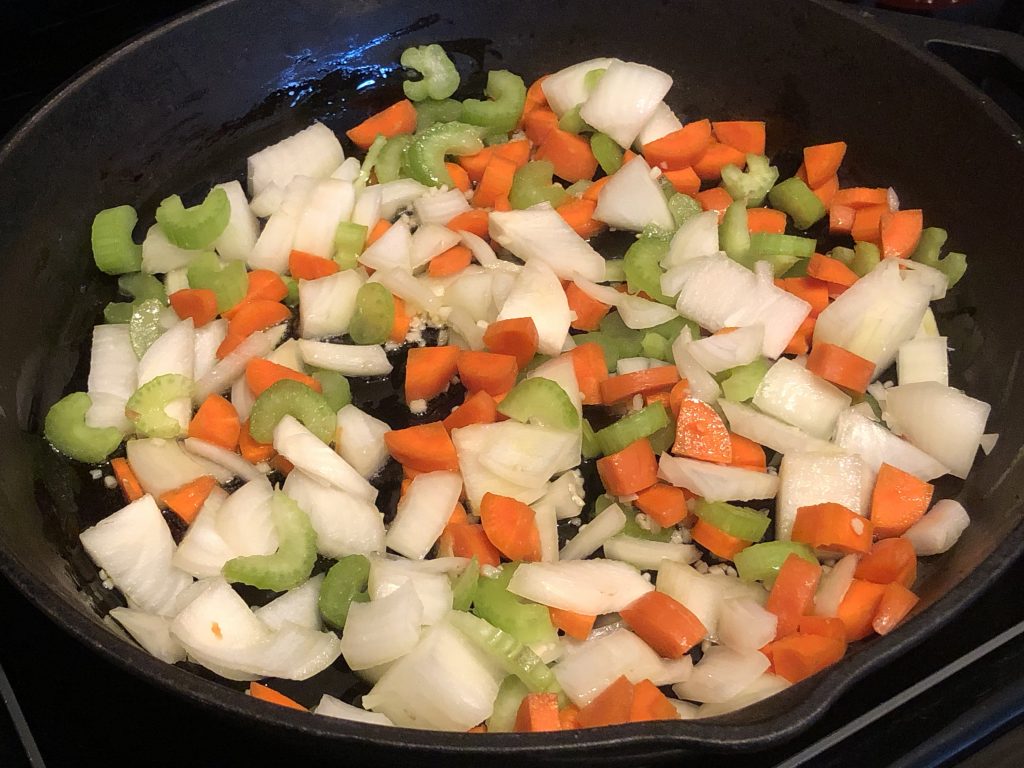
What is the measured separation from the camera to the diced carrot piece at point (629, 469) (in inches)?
55.6

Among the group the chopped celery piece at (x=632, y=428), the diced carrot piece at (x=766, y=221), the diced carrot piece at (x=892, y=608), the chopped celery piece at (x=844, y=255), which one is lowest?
the diced carrot piece at (x=892, y=608)

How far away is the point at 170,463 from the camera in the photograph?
4.79ft

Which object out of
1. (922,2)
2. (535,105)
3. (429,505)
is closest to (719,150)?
(535,105)

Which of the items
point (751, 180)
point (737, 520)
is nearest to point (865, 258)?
point (751, 180)

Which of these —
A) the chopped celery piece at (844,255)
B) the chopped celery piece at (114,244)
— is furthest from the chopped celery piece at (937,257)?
the chopped celery piece at (114,244)

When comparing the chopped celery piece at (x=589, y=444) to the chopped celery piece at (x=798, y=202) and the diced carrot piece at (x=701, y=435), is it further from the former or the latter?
the chopped celery piece at (x=798, y=202)

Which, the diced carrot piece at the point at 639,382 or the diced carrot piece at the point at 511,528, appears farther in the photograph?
the diced carrot piece at the point at 639,382

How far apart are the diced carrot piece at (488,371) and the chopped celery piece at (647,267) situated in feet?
0.95

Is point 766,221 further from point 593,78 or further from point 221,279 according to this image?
point 221,279

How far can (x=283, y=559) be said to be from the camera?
4.35ft

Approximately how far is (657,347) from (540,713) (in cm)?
68

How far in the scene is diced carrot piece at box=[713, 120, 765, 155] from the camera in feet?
6.14

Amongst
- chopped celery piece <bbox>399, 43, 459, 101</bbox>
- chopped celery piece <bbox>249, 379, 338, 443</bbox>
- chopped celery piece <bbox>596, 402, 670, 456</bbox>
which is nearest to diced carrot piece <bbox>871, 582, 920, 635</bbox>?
chopped celery piece <bbox>596, 402, 670, 456</bbox>

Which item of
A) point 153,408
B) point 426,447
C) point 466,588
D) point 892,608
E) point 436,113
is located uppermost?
point 436,113
